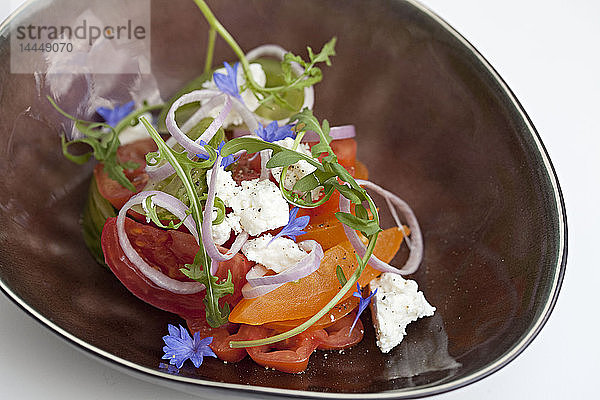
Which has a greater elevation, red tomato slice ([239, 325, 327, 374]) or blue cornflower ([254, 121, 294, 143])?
blue cornflower ([254, 121, 294, 143])

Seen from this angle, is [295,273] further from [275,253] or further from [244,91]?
[244,91]

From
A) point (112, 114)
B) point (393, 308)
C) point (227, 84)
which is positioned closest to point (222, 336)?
point (393, 308)

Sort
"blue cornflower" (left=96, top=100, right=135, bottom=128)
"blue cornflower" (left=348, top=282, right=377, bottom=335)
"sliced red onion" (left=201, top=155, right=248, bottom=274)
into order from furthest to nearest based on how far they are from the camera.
A: "blue cornflower" (left=96, top=100, right=135, bottom=128) < "blue cornflower" (left=348, top=282, right=377, bottom=335) < "sliced red onion" (left=201, top=155, right=248, bottom=274)

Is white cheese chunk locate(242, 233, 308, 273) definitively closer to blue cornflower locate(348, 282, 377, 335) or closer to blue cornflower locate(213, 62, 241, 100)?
blue cornflower locate(348, 282, 377, 335)

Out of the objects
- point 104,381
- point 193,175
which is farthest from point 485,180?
point 104,381

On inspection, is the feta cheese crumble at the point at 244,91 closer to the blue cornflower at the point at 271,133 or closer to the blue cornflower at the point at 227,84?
the blue cornflower at the point at 227,84

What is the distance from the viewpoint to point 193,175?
1857 mm

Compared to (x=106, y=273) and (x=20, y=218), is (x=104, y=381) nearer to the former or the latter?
(x=106, y=273)

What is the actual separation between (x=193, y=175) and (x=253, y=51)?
774mm

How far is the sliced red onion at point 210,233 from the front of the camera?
67.0 inches

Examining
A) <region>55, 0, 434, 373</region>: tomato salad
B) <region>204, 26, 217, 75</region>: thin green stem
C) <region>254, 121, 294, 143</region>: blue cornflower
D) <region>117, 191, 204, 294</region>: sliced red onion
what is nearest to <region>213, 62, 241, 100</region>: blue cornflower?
<region>55, 0, 434, 373</region>: tomato salad

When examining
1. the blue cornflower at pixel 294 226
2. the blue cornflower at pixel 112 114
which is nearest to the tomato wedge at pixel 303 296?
the blue cornflower at pixel 294 226

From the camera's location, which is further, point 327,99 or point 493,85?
point 327,99

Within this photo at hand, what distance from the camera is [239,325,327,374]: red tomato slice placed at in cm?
176
